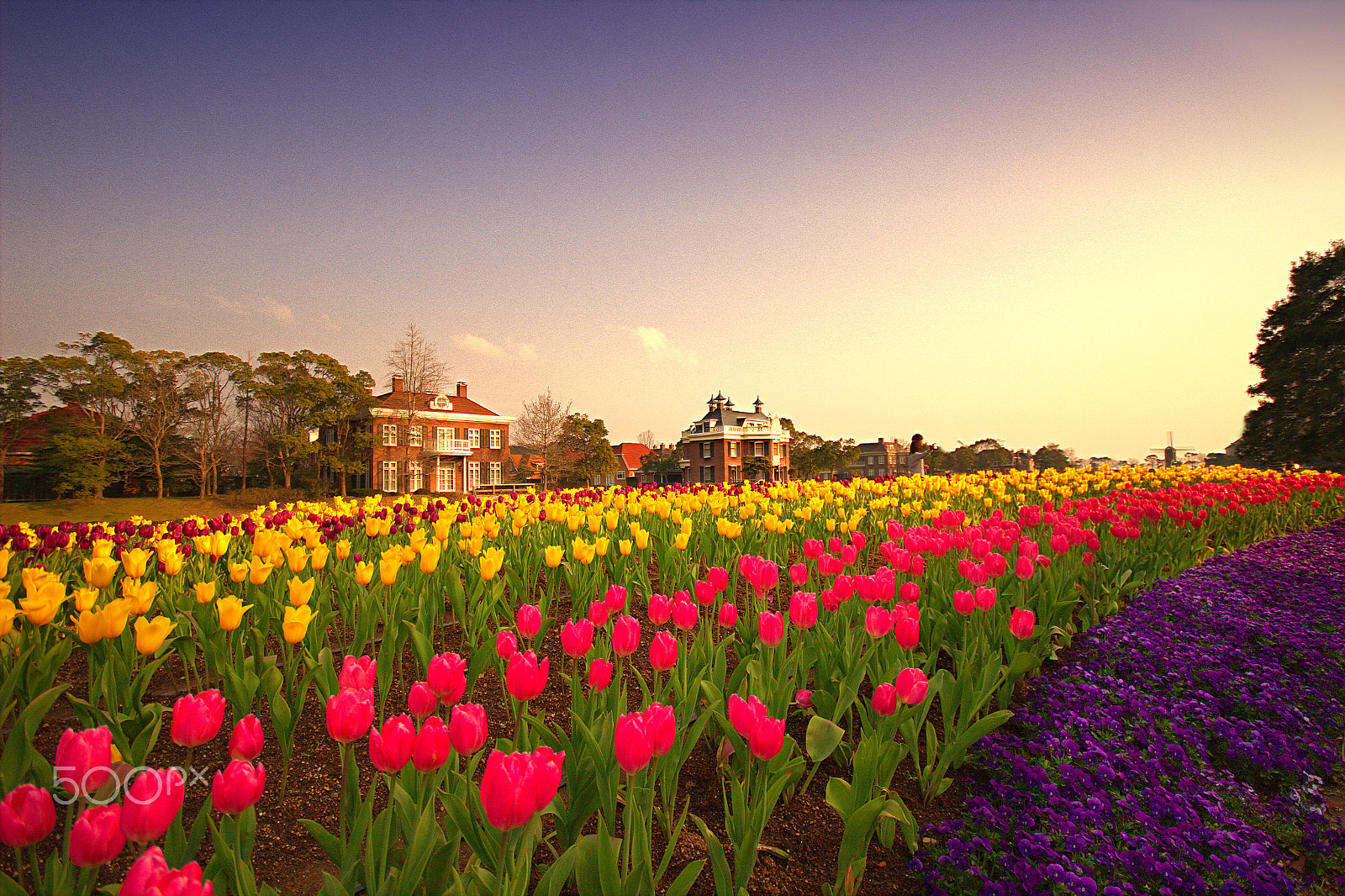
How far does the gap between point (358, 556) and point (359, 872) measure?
133 inches

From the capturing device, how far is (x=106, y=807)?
115 centimetres

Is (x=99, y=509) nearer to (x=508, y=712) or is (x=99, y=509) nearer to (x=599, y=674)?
(x=508, y=712)

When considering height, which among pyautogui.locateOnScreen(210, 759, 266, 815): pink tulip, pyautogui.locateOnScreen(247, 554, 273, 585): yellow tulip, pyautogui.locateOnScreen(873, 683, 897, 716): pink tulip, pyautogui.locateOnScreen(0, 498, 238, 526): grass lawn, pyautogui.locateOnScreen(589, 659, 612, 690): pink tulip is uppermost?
pyautogui.locateOnScreen(247, 554, 273, 585): yellow tulip

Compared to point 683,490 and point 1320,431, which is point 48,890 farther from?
point 1320,431

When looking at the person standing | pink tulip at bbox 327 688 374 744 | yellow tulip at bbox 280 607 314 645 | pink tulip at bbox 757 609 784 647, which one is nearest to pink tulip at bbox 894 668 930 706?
Answer: pink tulip at bbox 757 609 784 647

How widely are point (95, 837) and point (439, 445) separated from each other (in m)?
48.5

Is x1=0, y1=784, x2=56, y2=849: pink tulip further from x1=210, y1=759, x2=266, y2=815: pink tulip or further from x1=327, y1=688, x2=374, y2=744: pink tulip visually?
x1=327, y1=688, x2=374, y2=744: pink tulip

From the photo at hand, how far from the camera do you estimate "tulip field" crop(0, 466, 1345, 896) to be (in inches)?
57.7

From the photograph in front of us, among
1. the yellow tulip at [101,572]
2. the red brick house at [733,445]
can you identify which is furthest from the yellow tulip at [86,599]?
the red brick house at [733,445]

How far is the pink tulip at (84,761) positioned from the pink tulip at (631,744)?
3.40 feet

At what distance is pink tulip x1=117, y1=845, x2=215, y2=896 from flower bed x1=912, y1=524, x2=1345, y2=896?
181 centimetres

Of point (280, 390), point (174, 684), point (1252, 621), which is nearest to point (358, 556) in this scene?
point (174, 684)

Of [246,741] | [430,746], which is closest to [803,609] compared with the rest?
[430,746]

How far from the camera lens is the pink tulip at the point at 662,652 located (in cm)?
218
